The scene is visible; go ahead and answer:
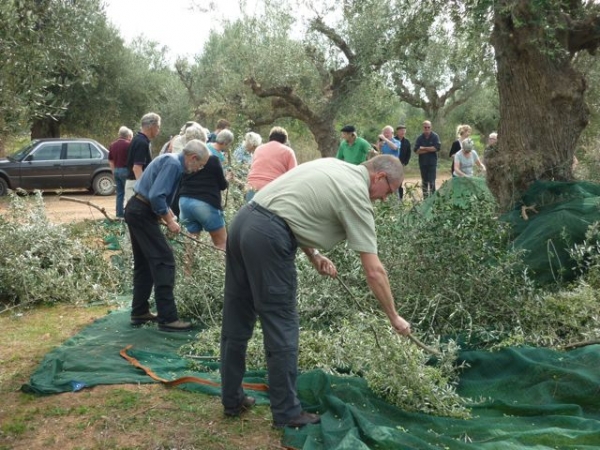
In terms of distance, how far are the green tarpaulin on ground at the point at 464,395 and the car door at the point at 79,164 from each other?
13.2 meters

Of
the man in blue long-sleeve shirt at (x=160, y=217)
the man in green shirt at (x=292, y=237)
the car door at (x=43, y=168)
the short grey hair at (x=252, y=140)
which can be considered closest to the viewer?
the man in green shirt at (x=292, y=237)

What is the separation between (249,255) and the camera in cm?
375

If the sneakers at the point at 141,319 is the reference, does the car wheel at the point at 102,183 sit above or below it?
above

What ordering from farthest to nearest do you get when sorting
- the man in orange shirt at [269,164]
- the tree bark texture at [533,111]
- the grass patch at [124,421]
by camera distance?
the man in orange shirt at [269,164] → the tree bark texture at [533,111] → the grass patch at [124,421]

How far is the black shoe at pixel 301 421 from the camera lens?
3.96m

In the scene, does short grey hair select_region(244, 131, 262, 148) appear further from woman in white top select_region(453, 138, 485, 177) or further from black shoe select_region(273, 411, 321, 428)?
black shoe select_region(273, 411, 321, 428)

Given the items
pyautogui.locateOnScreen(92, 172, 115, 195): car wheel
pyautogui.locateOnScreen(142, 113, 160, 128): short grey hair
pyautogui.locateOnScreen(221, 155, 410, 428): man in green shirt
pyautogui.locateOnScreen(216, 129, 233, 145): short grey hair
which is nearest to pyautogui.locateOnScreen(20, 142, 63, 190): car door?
pyautogui.locateOnScreen(92, 172, 115, 195): car wheel

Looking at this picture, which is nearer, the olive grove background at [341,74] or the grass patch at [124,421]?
the grass patch at [124,421]

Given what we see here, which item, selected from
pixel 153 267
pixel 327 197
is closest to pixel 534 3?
pixel 327 197

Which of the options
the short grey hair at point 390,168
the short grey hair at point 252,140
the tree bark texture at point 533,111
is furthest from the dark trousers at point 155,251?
the tree bark texture at point 533,111

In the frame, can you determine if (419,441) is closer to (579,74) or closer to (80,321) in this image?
(80,321)

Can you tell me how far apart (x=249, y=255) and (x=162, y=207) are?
2103 millimetres

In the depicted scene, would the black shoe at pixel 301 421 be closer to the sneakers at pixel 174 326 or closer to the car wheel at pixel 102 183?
the sneakers at pixel 174 326

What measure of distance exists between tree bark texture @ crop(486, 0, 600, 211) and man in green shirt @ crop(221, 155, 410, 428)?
A: 4201 millimetres
